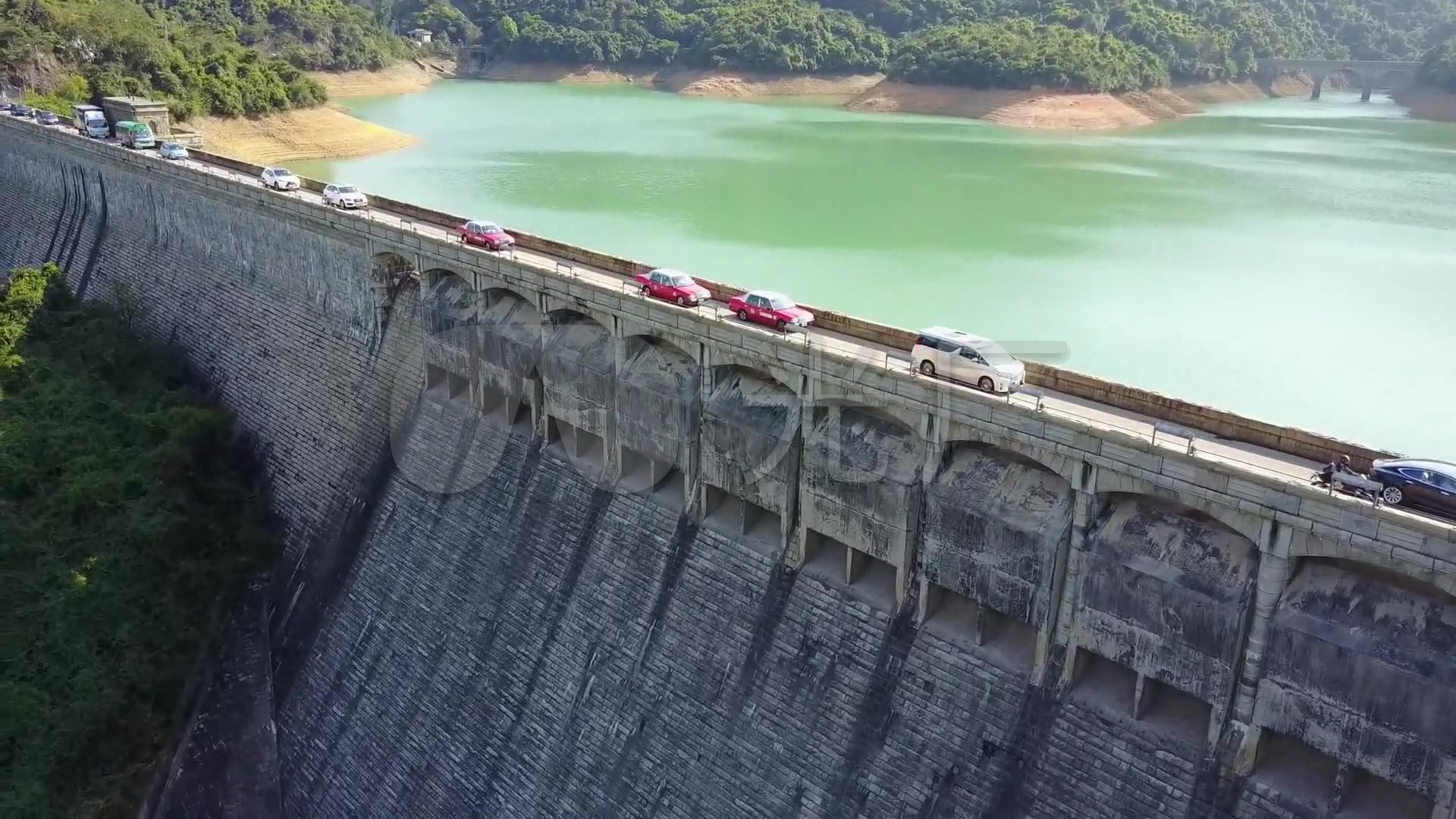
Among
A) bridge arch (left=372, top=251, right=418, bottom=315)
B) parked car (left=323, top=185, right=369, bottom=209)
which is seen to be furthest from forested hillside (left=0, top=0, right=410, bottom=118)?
bridge arch (left=372, top=251, right=418, bottom=315)

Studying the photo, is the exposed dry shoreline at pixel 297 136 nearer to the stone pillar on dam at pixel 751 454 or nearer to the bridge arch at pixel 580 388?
→ the bridge arch at pixel 580 388

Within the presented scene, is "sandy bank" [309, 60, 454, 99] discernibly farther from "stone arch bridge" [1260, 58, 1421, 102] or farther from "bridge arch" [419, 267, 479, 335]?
"stone arch bridge" [1260, 58, 1421, 102]

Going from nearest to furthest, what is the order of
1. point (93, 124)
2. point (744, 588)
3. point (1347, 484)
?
1. point (1347, 484)
2. point (744, 588)
3. point (93, 124)

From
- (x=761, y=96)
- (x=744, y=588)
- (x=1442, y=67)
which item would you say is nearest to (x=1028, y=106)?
(x=761, y=96)

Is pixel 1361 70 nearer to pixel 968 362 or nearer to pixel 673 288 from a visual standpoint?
pixel 673 288

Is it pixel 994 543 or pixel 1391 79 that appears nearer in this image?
pixel 994 543

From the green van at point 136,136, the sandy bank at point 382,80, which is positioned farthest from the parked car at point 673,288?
the sandy bank at point 382,80

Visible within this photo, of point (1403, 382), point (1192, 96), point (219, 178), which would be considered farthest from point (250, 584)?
point (1192, 96)

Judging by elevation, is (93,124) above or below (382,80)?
above
